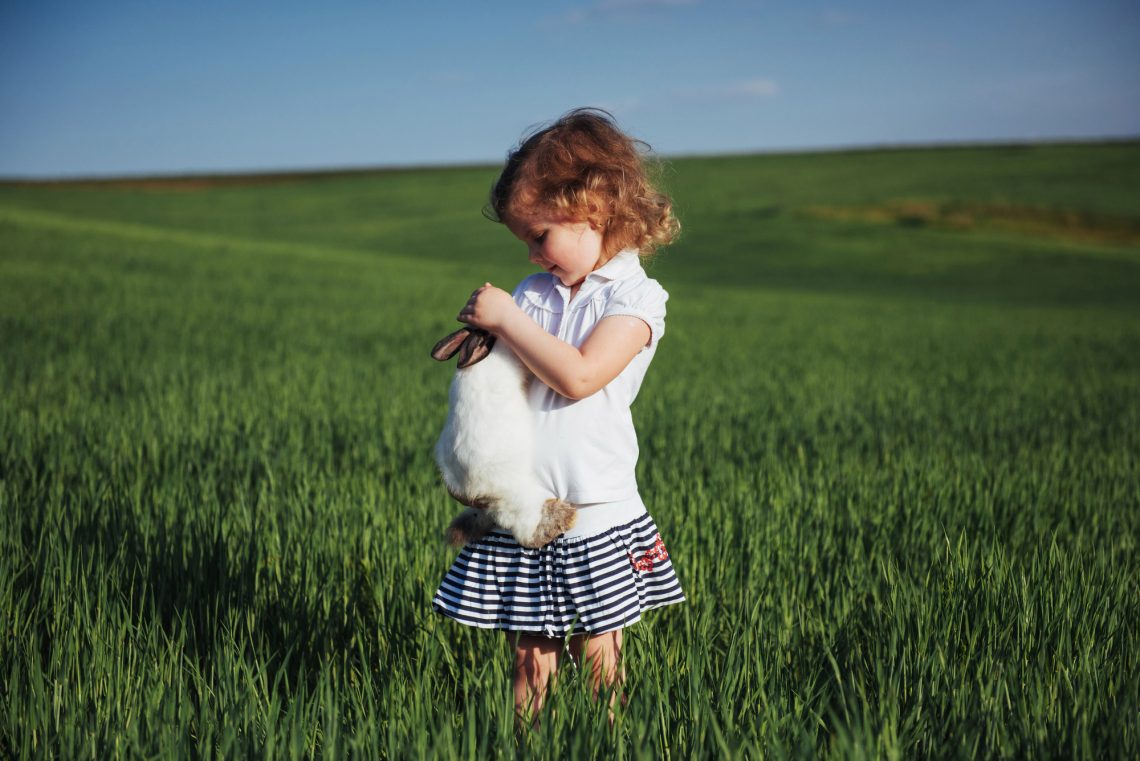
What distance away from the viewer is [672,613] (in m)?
2.50

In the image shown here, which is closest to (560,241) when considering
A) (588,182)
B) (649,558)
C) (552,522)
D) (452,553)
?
(588,182)

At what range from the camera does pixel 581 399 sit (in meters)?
1.80

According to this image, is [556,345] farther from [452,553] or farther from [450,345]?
[452,553]

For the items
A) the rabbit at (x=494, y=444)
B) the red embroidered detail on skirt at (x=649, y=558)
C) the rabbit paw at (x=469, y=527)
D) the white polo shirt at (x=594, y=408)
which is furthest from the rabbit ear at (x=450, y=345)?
the red embroidered detail on skirt at (x=649, y=558)

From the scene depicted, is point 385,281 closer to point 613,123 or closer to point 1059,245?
point 613,123

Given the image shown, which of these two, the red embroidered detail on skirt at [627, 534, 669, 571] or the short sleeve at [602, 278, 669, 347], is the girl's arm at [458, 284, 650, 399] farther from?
the red embroidered detail on skirt at [627, 534, 669, 571]

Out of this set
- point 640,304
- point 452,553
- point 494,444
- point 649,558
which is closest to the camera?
point 494,444

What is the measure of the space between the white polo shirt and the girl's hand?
0.17m

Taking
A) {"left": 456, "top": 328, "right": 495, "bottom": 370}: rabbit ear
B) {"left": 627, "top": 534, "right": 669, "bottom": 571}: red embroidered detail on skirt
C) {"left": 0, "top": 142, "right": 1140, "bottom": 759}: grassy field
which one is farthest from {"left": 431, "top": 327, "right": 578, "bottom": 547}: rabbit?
{"left": 0, "top": 142, "right": 1140, "bottom": 759}: grassy field

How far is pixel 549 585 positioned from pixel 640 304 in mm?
574

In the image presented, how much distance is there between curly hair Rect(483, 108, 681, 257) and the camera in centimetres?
174

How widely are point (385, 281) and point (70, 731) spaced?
16630 millimetres

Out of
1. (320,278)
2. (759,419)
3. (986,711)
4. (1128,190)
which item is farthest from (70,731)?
(1128,190)

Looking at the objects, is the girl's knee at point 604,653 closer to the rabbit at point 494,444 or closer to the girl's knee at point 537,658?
the girl's knee at point 537,658
